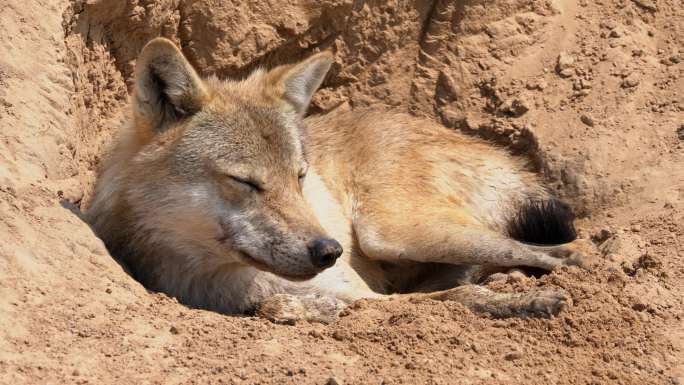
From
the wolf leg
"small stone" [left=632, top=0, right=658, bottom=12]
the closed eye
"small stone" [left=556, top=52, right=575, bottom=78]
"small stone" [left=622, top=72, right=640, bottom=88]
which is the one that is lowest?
the wolf leg

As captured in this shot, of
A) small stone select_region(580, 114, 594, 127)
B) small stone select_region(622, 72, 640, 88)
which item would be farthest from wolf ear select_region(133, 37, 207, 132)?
small stone select_region(622, 72, 640, 88)

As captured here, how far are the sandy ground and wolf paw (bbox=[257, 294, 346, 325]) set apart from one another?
0.18 metres

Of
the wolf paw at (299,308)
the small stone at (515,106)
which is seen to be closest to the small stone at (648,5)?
the small stone at (515,106)

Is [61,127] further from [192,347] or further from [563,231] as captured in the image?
[563,231]

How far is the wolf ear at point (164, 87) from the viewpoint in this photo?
5312mm

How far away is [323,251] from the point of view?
5.09 meters

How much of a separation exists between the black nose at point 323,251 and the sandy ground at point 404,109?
376 millimetres

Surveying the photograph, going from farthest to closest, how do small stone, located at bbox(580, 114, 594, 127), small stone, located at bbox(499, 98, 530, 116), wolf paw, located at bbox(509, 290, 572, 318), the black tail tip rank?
1. small stone, located at bbox(499, 98, 530, 116)
2. small stone, located at bbox(580, 114, 594, 127)
3. the black tail tip
4. wolf paw, located at bbox(509, 290, 572, 318)

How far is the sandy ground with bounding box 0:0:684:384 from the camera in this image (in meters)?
4.46

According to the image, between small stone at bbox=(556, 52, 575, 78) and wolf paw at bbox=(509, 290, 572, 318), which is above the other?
small stone at bbox=(556, 52, 575, 78)

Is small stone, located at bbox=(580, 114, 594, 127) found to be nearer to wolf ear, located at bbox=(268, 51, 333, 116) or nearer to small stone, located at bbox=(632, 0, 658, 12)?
small stone, located at bbox=(632, 0, 658, 12)

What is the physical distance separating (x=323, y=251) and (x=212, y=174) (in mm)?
905

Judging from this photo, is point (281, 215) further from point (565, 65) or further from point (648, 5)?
point (648, 5)

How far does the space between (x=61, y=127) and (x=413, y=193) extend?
254 centimetres
